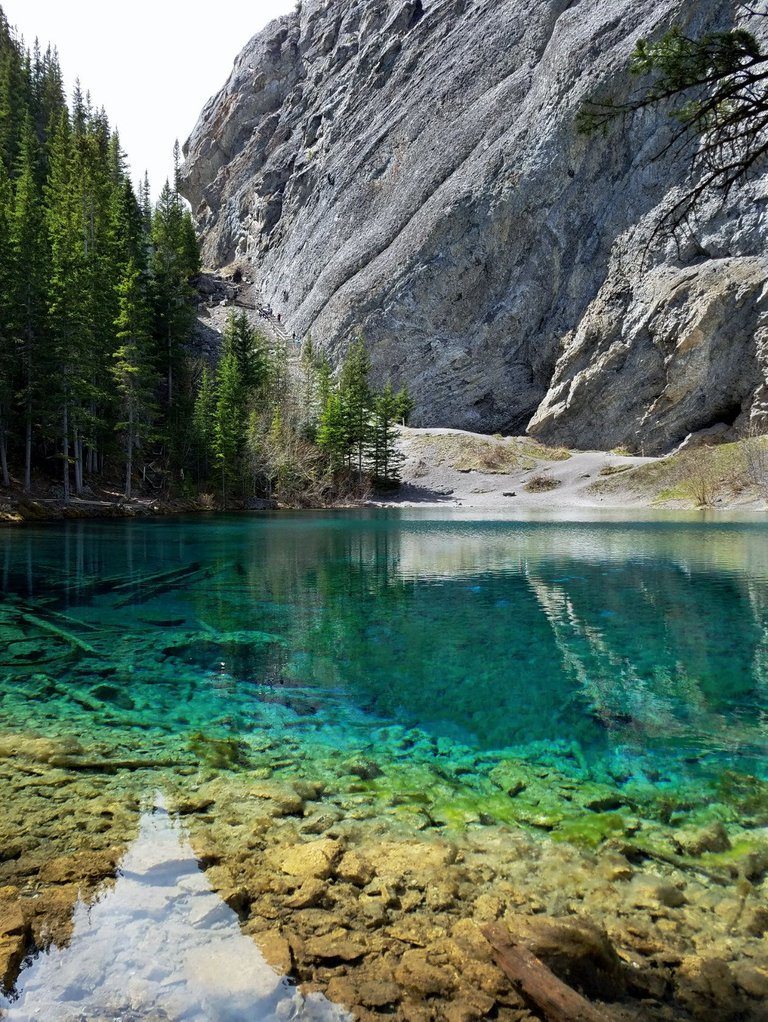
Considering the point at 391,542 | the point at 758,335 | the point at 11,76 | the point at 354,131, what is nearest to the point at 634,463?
the point at 758,335

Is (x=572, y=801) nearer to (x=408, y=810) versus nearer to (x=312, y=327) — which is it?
(x=408, y=810)

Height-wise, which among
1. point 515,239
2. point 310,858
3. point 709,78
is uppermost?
point 515,239

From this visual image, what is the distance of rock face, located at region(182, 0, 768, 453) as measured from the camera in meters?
56.2

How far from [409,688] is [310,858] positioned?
3732mm

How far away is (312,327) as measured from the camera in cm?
8394

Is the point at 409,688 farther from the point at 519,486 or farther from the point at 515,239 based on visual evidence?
the point at 515,239

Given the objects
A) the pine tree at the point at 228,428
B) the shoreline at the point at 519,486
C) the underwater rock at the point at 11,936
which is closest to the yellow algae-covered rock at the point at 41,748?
the underwater rock at the point at 11,936

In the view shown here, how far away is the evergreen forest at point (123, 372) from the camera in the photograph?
33969mm

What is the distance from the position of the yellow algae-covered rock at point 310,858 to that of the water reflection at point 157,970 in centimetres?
46

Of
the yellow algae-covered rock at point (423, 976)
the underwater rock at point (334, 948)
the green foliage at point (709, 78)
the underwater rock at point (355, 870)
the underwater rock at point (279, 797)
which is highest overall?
the green foliage at point (709, 78)

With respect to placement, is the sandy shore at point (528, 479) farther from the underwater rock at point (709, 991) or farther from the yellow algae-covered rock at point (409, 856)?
the underwater rock at point (709, 991)

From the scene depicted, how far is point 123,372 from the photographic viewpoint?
37781mm

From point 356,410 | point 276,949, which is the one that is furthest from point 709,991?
point 356,410

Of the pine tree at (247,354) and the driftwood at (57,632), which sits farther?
the pine tree at (247,354)
